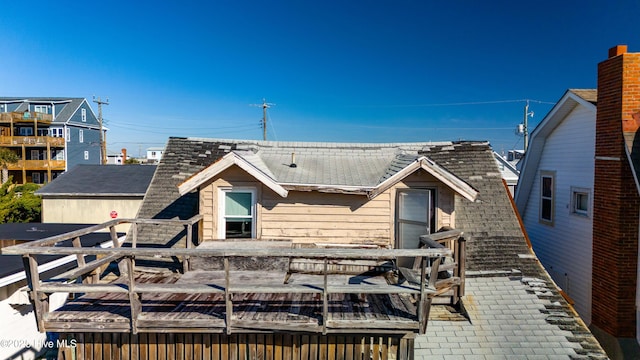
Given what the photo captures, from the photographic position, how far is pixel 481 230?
28.2ft

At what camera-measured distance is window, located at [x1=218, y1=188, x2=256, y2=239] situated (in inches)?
306

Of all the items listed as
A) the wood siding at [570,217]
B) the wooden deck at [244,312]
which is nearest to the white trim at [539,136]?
the wood siding at [570,217]

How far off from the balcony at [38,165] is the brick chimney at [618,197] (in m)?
42.2

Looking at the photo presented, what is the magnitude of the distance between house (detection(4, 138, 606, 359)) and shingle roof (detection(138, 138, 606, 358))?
31mm

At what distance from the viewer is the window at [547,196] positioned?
36.5ft

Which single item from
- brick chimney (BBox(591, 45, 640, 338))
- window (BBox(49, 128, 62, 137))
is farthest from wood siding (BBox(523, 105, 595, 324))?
window (BBox(49, 128, 62, 137))

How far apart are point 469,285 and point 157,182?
795 centimetres

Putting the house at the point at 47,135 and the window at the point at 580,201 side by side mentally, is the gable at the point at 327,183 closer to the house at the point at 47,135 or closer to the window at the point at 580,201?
the window at the point at 580,201

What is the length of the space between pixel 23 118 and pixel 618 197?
46.5m

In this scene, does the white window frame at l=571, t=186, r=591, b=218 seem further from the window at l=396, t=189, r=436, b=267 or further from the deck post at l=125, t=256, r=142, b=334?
the deck post at l=125, t=256, r=142, b=334

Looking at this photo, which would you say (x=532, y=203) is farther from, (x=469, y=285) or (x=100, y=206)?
(x=100, y=206)

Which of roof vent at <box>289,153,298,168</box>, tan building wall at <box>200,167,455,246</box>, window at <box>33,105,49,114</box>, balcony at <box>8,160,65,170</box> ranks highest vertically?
window at <box>33,105,49,114</box>

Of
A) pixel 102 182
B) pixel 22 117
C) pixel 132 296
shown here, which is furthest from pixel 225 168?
pixel 22 117

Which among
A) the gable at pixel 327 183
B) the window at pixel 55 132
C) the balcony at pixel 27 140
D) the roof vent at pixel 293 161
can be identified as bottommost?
the gable at pixel 327 183
